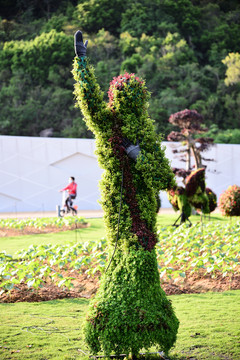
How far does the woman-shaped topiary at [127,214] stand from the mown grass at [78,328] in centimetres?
47

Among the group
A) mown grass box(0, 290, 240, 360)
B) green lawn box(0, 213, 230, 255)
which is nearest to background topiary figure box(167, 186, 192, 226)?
green lawn box(0, 213, 230, 255)

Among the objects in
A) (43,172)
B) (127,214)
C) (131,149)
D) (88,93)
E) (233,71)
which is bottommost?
(127,214)

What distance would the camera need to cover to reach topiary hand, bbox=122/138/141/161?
3.34 meters

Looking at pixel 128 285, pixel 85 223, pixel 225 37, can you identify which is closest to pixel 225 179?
pixel 85 223

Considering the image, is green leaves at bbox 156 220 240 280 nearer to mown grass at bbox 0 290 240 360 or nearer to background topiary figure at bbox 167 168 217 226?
mown grass at bbox 0 290 240 360

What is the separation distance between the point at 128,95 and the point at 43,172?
59.1 feet

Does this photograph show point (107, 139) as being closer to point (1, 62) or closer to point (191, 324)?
point (191, 324)

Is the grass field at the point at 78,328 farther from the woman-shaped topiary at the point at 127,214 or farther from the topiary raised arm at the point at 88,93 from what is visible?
the topiary raised arm at the point at 88,93

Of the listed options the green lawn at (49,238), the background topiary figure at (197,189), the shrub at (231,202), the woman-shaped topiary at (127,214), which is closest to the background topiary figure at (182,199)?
the background topiary figure at (197,189)

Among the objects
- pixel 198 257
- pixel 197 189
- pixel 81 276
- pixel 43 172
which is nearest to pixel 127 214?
pixel 198 257

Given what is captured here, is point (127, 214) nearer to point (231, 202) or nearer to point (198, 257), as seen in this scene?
point (198, 257)

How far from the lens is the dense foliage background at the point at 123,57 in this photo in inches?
1187

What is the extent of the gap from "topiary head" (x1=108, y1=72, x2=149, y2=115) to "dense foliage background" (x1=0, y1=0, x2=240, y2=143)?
24501 mm

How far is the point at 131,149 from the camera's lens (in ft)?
11.0
